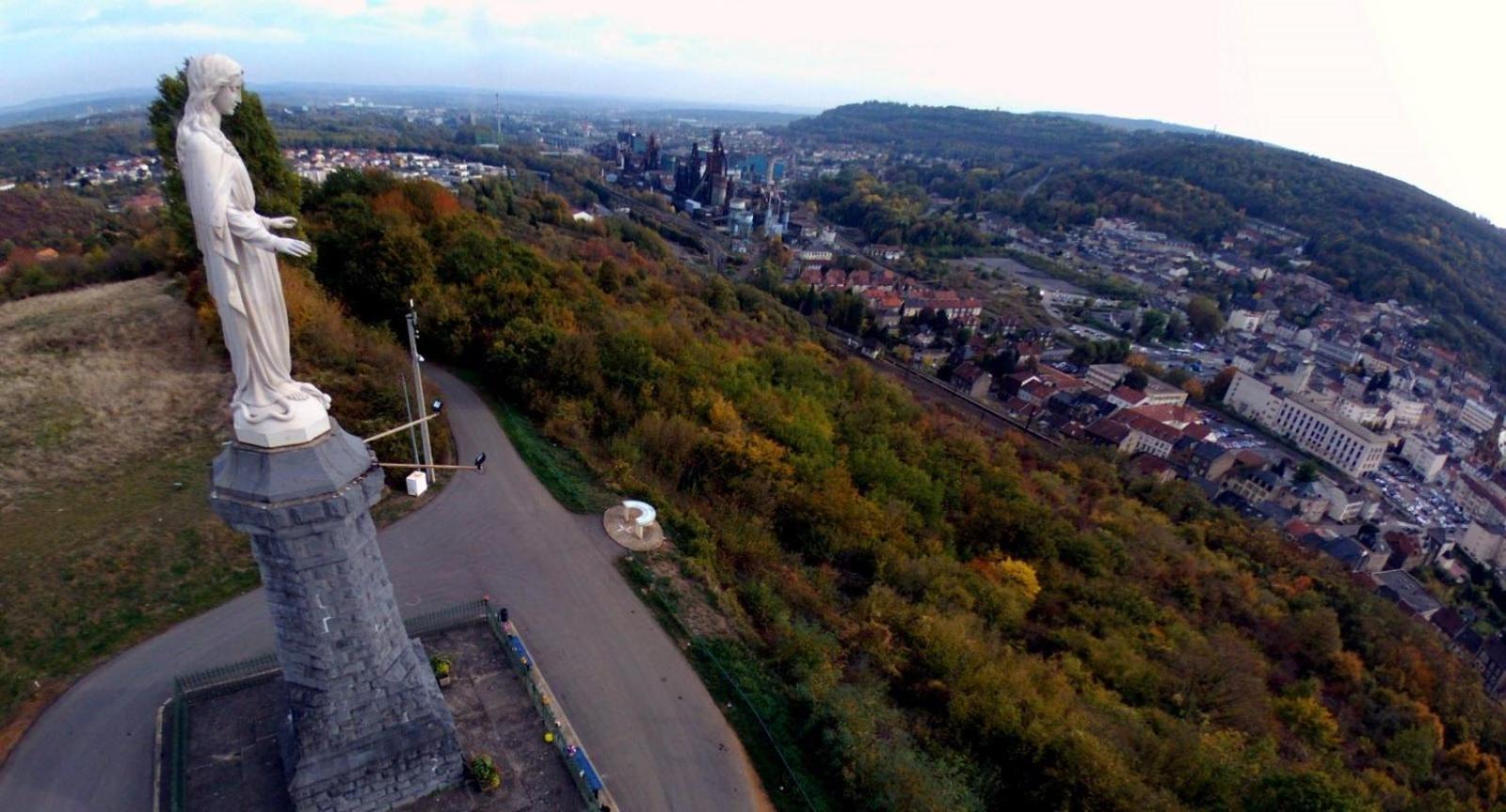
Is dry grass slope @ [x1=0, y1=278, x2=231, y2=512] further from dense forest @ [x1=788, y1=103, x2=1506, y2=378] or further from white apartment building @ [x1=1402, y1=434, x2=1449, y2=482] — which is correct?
dense forest @ [x1=788, y1=103, x2=1506, y2=378]

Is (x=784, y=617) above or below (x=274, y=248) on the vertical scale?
below

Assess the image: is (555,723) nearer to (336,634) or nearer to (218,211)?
(336,634)

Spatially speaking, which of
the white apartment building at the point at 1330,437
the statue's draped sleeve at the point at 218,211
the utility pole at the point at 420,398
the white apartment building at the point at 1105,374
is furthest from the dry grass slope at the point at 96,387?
the white apartment building at the point at 1330,437

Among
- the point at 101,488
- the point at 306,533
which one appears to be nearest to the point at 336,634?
the point at 306,533

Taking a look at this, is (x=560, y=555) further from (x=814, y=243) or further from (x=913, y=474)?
(x=814, y=243)

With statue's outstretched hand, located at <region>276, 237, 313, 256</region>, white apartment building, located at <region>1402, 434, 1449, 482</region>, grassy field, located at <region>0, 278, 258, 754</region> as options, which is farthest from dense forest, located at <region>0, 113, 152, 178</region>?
white apartment building, located at <region>1402, 434, 1449, 482</region>

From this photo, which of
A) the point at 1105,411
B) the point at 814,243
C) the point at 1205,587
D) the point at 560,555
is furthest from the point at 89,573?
the point at 814,243

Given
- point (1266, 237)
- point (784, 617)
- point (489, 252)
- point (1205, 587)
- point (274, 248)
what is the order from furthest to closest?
1. point (1266, 237)
2. point (1205, 587)
3. point (489, 252)
4. point (784, 617)
5. point (274, 248)
